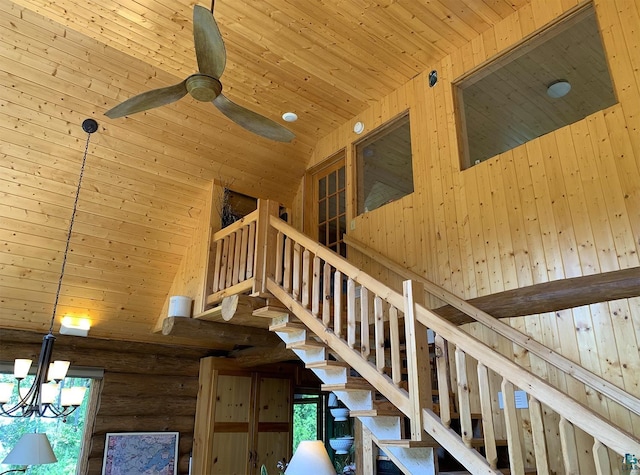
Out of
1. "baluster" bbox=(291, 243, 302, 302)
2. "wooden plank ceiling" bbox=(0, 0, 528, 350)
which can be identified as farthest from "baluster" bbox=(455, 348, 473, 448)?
"wooden plank ceiling" bbox=(0, 0, 528, 350)

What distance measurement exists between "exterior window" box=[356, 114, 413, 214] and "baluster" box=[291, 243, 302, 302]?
1.54 metres

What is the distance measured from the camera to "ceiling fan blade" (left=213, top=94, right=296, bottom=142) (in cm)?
324

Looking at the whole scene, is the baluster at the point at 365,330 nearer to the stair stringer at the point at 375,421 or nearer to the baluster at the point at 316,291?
the stair stringer at the point at 375,421

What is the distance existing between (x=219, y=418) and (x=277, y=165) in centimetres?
352

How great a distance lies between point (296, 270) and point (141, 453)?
11.6ft

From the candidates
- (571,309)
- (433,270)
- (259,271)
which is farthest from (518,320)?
(259,271)

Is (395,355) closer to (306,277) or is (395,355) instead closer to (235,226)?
(306,277)

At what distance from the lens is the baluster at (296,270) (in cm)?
446

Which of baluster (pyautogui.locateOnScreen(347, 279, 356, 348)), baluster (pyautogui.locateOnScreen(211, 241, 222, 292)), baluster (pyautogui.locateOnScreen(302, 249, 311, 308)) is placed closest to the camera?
baluster (pyautogui.locateOnScreen(347, 279, 356, 348))

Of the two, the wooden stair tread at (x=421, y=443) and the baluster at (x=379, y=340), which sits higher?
the baluster at (x=379, y=340)

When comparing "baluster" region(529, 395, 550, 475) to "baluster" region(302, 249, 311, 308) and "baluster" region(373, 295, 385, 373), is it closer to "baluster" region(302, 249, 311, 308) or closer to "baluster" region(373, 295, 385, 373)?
"baluster" region(373, 295, 385, 373)

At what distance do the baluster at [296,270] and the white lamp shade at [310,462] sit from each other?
1511 mm

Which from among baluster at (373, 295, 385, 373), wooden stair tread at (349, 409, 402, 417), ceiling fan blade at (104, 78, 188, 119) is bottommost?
wooden stair tread at (349, 409, 402, 417)

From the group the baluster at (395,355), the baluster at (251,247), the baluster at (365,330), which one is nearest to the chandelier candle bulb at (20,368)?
the baluster at (251,247)
